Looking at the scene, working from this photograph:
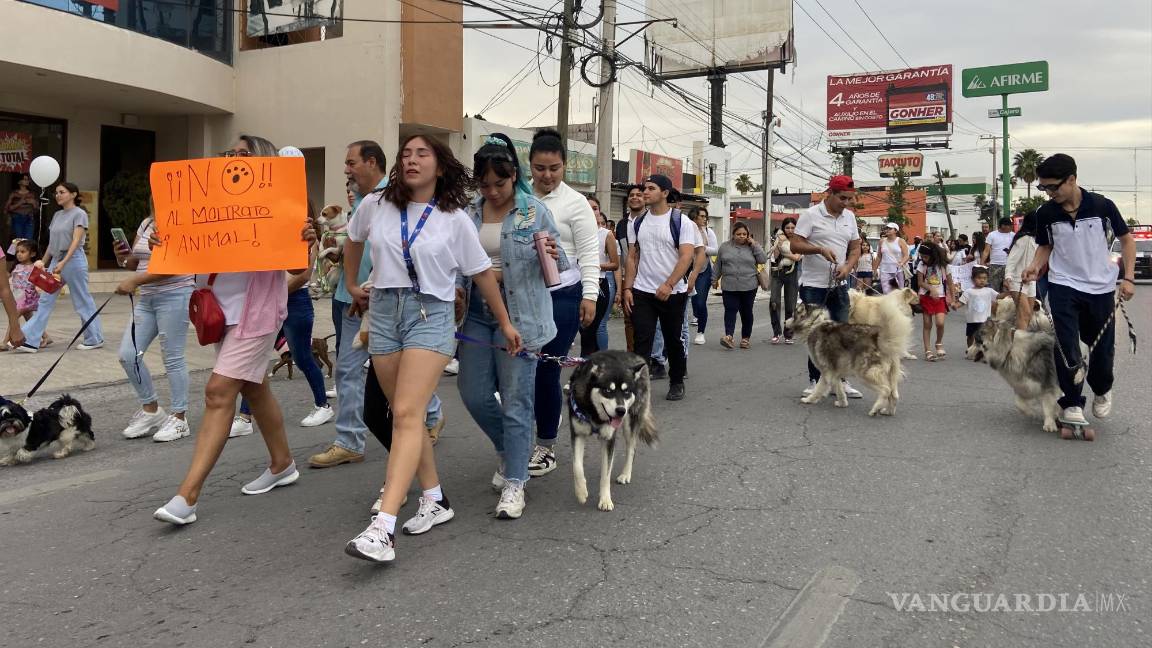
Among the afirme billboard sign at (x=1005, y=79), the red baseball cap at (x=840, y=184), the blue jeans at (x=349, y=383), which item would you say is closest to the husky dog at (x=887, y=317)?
the red baseball cap at (x=840, y=184)

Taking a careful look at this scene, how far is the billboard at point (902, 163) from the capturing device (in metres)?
68.1

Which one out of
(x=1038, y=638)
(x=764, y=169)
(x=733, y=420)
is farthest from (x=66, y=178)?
(x=764, y=169)

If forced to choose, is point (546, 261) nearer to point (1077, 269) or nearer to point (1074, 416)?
point (1077, 269)

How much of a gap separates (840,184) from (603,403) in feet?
12.9

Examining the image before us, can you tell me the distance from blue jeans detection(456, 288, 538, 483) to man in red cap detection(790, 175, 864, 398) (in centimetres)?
383

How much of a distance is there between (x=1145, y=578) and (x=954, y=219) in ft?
283

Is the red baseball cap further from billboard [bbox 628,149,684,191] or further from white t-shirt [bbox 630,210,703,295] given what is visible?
billboard [bbox 628,149,684,191]

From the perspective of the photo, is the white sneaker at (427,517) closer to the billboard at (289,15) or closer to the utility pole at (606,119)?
the utility pole at (606,119)

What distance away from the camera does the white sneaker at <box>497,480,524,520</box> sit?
163 inches

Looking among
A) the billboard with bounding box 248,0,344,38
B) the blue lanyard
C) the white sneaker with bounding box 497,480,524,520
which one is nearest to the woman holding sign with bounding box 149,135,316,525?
the blue lanyard

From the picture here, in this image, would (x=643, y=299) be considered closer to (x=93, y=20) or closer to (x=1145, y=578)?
(x=1145, y=578)

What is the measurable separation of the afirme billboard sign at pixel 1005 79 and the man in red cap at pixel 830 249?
60.7 meters

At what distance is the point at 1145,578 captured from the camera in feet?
11.3

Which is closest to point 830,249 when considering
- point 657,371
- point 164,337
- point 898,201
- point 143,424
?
point 657,371
